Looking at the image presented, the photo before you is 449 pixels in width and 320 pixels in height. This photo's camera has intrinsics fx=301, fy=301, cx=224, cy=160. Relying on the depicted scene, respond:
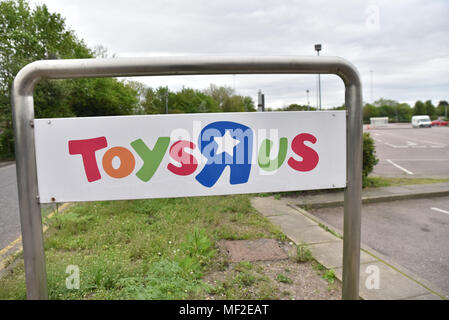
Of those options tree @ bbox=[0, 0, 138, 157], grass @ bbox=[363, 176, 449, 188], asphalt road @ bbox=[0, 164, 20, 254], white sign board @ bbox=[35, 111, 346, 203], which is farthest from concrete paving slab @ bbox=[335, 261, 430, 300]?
tree @ bbox=[0, 0, 138, 157]

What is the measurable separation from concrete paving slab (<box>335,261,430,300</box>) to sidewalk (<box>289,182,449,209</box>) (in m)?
2.93

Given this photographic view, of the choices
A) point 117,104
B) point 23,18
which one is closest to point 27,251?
point 23,18

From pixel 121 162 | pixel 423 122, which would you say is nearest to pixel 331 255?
pixel 121 162

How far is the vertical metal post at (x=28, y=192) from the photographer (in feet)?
4.66

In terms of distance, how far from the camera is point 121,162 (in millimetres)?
1532

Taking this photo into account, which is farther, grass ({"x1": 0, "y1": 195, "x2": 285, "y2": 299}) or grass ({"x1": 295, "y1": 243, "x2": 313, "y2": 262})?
grass ({"x1": 295, "y1": 243, "x2": 313, "y2": 262})

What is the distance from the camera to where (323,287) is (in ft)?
9.15

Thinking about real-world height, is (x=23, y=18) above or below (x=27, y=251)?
above

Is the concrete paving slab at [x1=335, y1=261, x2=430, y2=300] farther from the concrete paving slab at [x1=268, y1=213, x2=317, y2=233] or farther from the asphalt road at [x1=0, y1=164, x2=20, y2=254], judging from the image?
the asphalt road at [x1=0, y1=164, x2=20, y2=254]

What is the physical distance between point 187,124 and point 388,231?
4.34m

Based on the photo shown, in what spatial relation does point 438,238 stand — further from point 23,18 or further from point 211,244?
point 23,18

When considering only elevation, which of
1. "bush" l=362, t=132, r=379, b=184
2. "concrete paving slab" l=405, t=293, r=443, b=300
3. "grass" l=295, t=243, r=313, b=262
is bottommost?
"concrete paving slab" l=405, t=293, r=443, b=300

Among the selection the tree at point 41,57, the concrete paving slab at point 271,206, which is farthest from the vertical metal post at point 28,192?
the tree at point 41,57

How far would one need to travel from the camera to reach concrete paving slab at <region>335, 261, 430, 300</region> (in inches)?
103
